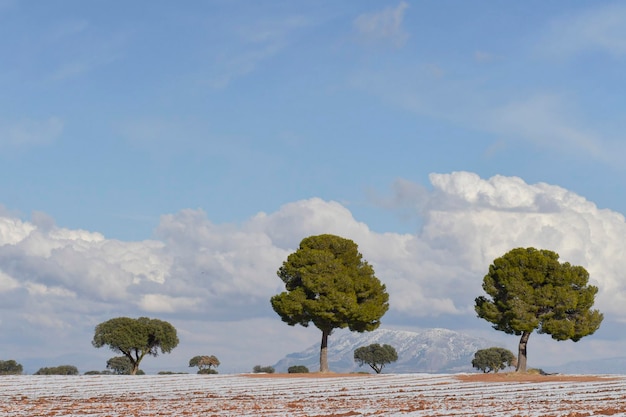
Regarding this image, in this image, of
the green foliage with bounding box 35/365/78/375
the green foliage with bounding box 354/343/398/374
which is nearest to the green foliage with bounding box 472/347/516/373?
the green foliage with bounding box 354/343/398/374

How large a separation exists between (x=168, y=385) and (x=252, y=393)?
11.7 m

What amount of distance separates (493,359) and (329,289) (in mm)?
64453

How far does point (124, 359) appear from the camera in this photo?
5300 inches

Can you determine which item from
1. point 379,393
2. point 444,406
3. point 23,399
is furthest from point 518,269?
point 23,399

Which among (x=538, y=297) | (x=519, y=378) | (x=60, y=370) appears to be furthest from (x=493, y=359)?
(x=60, y=370)

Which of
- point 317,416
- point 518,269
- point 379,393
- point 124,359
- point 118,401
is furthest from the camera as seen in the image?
point 124,359

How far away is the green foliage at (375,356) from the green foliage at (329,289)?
5550 cm

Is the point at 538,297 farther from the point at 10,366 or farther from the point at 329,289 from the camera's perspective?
the point at 10,366

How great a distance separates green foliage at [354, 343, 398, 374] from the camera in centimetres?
13471

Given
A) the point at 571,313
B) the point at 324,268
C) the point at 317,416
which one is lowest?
the point at 317,416

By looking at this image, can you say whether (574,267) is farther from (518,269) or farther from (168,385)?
(168,385)

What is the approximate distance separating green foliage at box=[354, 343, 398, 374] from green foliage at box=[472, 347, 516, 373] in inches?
569

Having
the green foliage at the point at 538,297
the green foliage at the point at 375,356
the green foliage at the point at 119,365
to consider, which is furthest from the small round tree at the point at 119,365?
the green foliage at the point at 538,297

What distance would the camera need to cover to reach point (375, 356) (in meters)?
135
